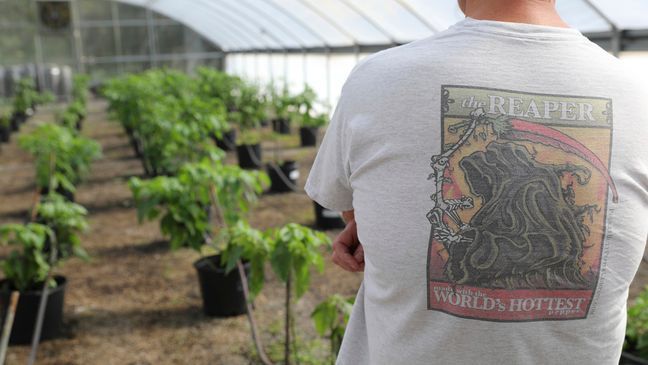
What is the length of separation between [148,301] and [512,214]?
3.91 metres

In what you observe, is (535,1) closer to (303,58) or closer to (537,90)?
(537,90)

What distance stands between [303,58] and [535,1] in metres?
12.2

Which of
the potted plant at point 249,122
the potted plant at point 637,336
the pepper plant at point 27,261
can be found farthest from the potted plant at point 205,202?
the potted plant at point 249,122

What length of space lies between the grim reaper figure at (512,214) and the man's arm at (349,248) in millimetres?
333

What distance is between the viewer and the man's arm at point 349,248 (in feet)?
4.52

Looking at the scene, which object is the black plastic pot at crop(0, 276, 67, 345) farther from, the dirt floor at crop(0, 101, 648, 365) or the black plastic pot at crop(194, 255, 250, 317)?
the black plastic pot at crop(194, 255, 250, 317)

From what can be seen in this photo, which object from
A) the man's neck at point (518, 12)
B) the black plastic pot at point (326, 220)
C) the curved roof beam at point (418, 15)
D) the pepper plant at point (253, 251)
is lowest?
the black plastic pot at point (326, 220)

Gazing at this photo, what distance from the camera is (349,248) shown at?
1403 millimetres

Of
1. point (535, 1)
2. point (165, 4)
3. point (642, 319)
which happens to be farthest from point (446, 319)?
point (165, 4)

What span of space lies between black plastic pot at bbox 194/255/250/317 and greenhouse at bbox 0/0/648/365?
1cm

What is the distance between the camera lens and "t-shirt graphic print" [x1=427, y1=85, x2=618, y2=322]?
1.05m

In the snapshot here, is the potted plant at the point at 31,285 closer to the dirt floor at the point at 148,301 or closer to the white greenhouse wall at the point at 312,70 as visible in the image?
the dirt floor at the point at 148,301

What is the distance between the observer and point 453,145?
1.06 meters

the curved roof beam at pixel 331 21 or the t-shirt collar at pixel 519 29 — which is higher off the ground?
the curved roof beam at pixel 331 21
